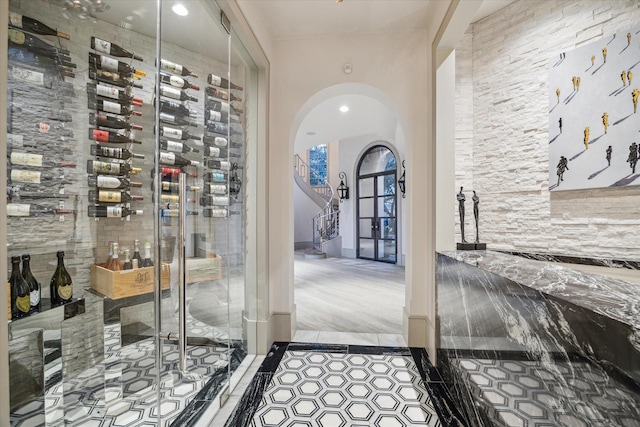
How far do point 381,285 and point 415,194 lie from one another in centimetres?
289

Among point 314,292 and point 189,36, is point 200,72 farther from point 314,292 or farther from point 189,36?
point 314,292

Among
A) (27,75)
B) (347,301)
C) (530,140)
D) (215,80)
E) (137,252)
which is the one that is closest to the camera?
(27,75)

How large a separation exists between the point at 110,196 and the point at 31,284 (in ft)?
1.57

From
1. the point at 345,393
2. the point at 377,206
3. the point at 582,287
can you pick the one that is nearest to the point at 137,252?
the point at 345,393

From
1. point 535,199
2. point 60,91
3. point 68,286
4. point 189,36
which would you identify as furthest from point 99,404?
point 535,199

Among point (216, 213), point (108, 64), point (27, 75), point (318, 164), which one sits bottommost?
point (216, 213)

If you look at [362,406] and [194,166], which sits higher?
[194,166]

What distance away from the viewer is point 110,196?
1387 mm

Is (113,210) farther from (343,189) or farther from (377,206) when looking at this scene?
(343,189)

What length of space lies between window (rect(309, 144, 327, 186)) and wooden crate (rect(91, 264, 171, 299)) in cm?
1253

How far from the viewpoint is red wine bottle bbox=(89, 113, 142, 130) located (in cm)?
133

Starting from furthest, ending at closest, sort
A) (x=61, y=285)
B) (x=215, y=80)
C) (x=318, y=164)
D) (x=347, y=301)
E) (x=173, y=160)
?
1. (x=318, y=164)
2. (x=347, y=301)
3. (x=215, y=80)
4. (x=173, y=160)
5. (x=61, y=285)

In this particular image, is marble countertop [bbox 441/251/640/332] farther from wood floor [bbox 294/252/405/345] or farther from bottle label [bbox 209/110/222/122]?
bottle label [bbox 209/110/222/122]

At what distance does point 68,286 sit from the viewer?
1.20m
